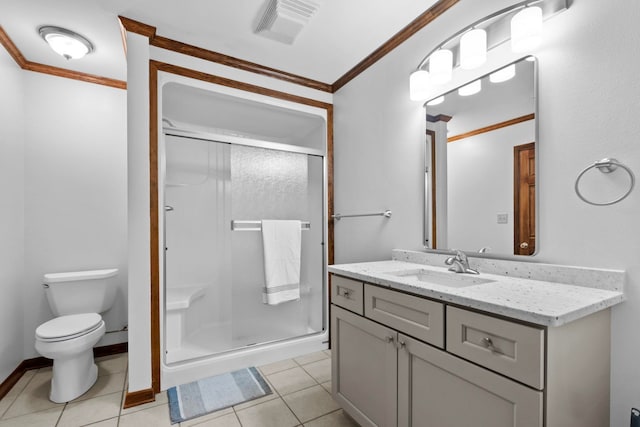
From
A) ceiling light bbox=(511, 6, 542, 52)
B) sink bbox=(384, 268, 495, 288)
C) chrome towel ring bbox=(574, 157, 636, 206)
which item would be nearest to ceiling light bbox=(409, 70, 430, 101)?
ceiling light bbox=(511, 6, 542, 52)

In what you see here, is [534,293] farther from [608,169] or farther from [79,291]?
[79,291]

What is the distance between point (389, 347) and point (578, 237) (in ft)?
2.92

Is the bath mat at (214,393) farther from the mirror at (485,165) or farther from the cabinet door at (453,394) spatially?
the mirror at (485,165)

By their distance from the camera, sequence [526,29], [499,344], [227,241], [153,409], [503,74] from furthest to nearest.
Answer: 1. [227,241]
2. [153,409]
3. [503,74]
4. [526,29]
5. [499,344]

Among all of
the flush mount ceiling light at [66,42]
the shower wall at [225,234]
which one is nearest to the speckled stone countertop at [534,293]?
the shower wall at [225,234]

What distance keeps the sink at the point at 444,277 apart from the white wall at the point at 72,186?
2408 mm

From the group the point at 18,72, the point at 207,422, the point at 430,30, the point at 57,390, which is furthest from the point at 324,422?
the point at 18,72

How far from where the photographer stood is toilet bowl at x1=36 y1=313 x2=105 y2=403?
1.75m

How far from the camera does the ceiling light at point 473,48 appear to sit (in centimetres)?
143

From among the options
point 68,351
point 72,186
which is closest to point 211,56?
point 72,186

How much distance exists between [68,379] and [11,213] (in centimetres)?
122

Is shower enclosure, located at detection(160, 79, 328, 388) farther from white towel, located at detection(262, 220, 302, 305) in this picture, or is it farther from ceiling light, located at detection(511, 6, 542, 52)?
ceiling light, located at detection(511, 6, 542, 52)

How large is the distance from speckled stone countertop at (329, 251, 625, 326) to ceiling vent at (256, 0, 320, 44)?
60.3 inches

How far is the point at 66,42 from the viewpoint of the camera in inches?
75.8
